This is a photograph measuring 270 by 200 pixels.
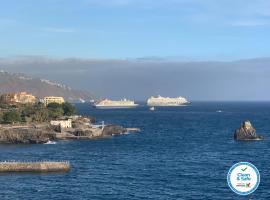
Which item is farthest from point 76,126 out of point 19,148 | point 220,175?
point 220,175

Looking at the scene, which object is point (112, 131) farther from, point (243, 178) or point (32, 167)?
point (243, 178)

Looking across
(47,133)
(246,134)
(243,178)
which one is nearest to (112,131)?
(47,133)

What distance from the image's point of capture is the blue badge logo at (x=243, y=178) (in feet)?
26.0

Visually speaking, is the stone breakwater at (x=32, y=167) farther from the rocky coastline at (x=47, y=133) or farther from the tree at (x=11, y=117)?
the tree at (x=11, y=117)

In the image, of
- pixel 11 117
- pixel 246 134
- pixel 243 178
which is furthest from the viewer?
pixel 11 117

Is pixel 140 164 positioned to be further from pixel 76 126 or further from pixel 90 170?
pixel 76 126

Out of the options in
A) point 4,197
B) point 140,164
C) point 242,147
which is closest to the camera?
point 4,197

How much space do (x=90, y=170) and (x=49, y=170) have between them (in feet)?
18.0

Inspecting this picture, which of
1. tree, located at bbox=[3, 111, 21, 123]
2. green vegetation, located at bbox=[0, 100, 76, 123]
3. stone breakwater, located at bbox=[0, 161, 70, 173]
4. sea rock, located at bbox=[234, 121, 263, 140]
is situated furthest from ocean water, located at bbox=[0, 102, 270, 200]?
green vegetation, located at bbox=[0, 100, 76, 123]

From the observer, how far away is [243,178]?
8000 mm

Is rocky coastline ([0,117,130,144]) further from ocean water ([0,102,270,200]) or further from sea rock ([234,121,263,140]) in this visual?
sea rock ([234,121,263,140])

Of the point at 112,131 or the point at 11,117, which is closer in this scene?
the point at 112,131

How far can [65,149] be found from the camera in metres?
94.4

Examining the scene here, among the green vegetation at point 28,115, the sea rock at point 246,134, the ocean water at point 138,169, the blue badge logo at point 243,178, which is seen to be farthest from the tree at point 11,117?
the blue badge logo at point 243,178
